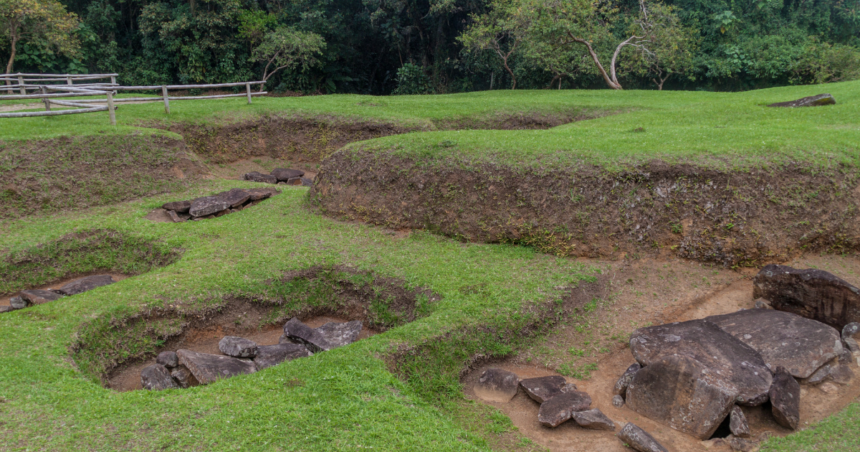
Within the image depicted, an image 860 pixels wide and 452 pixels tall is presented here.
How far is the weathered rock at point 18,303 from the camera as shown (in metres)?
7.49

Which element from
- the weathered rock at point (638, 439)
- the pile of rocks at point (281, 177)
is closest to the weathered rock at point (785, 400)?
the weathered rock at point (638, 439)

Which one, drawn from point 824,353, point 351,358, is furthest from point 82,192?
point 824,353

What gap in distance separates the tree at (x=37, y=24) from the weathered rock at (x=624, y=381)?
78.3 feet

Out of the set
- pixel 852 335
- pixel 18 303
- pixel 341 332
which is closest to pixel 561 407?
pixel 341 332

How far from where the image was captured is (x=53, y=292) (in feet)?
25.5

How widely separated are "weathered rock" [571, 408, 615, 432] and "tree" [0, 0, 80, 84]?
78.5 ft

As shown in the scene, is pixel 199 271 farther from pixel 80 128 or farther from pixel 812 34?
pixel 812 34

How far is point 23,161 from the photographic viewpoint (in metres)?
10.1

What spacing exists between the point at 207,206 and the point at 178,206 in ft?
2.08

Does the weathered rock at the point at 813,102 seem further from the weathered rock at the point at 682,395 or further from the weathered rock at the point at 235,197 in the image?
the weathered rock at the point at 235,197

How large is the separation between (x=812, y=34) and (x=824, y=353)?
91.1 ft

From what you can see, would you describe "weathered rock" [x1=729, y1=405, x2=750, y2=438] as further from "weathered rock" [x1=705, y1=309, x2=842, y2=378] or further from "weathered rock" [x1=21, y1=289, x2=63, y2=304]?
"weathered rock" [x1=21, y1=289, x2=63, y2=304]

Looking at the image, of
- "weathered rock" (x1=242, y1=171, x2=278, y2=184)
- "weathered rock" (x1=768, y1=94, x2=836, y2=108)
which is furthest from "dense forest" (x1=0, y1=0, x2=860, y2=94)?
"weathered rock" (x1=242, y1=171, x2=278, y2=184)

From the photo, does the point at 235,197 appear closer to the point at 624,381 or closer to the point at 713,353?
the point at 624,381
